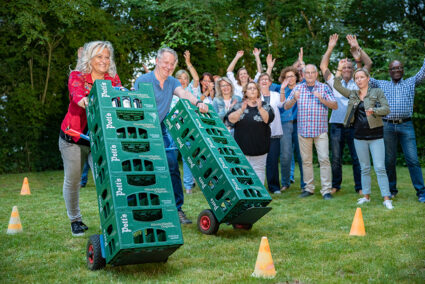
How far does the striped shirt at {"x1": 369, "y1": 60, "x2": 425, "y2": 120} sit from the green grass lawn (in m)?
1.51

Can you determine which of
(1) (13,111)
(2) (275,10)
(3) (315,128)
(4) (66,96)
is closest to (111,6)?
(4) (66,96)

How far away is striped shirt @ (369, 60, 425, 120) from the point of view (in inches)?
292

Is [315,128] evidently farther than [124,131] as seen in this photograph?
Yes

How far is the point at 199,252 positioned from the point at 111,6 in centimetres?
1385

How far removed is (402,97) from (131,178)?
17.4 feet

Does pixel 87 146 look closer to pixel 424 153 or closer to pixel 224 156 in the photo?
pixel 224 156

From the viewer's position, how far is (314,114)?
8195 mm

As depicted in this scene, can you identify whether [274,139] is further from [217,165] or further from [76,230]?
[76,230]

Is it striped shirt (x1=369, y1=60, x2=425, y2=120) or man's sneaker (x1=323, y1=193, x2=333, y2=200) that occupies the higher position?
striped shirt (x1=369, y1=60, x2=425, y2=120)

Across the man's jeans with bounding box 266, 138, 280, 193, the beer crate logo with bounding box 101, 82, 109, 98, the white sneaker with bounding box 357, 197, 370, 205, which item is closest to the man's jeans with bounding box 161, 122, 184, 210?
the beer crate logo with bounding box 101, 82, 109, 98

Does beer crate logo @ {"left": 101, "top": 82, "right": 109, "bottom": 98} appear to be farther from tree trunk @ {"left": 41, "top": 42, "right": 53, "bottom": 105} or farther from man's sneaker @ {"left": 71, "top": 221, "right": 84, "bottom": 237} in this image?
tree trunk @ {"left": 41, "top": 42, "right": 53, "bottom": 105}

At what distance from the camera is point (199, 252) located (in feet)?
15.5

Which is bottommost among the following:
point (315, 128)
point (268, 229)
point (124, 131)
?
point (268, 229)

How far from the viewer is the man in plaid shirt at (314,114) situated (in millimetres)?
8148
